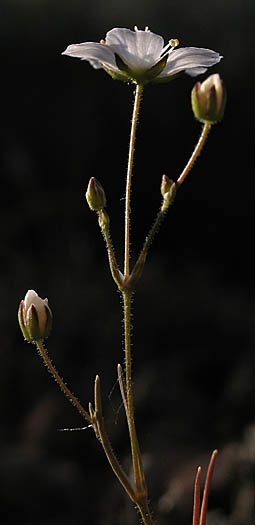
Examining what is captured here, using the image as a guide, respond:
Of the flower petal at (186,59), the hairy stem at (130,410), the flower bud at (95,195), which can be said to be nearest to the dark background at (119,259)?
the hairy stem at (130,410)

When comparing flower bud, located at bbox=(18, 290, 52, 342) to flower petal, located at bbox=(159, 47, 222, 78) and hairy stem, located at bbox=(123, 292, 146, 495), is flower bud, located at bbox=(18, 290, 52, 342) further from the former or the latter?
flower petal, located at bbox=(159, 47, 222, 78)

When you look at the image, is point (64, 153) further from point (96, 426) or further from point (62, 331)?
point (96, 426)

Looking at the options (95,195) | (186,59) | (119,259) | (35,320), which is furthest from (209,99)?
(119,259)

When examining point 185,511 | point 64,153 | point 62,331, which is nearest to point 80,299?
point 62,331

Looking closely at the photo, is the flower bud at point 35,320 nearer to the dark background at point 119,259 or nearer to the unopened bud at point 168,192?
the unopened bud at point 168,192

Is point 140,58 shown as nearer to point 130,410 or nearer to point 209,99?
point 209,99

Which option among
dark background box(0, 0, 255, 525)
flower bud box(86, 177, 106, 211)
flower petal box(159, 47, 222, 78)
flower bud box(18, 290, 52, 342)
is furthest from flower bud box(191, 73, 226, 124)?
dark background box(0, 0, 255, 525)
